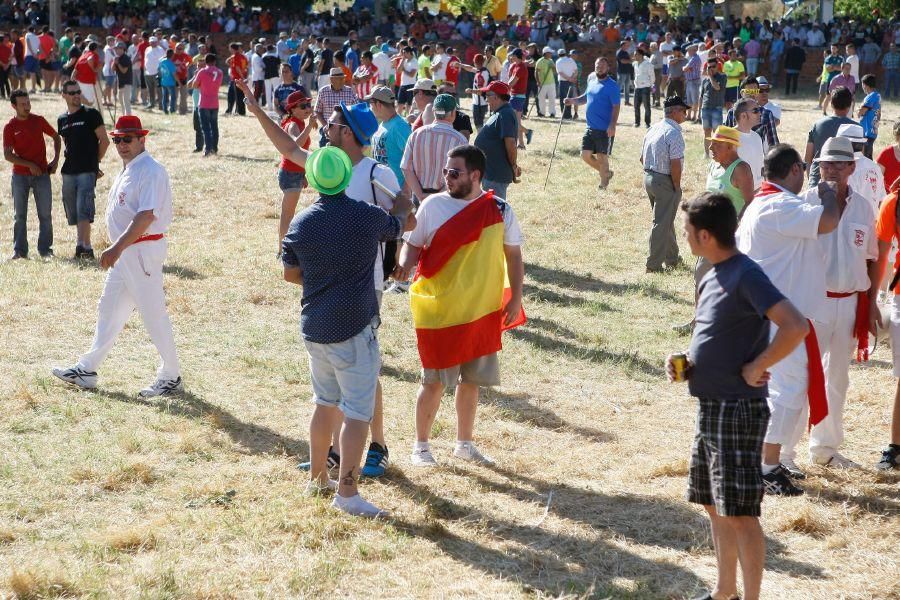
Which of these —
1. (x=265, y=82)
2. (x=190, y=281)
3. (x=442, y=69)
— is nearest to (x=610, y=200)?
(x=190, y=281)

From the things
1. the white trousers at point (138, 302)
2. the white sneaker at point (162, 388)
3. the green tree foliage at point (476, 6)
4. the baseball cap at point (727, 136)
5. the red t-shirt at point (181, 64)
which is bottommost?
the white sneaker at point (162, 388)

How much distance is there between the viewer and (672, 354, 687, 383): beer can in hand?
432 cm

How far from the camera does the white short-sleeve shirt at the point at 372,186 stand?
6.16 metres

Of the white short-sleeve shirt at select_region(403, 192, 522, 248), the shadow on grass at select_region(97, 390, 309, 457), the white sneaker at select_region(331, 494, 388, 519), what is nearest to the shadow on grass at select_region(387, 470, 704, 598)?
the white sneaker at select_region(331, 494, 388, 519)

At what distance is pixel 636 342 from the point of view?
9.23 metres

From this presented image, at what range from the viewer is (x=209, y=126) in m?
19.8

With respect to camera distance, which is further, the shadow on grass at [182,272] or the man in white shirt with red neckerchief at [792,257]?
the shadow on grass at [182,272]

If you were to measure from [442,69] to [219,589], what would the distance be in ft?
68.0

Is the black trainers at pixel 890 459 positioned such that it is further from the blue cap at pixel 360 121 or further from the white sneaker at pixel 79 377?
the white sneaker at pixel 79 377

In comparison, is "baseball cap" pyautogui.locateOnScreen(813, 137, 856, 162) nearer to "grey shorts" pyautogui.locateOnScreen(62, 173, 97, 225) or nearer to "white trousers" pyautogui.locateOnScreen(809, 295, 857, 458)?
"white trousers" pyautogui.locateOnScreen(809, 295, 857, 458)

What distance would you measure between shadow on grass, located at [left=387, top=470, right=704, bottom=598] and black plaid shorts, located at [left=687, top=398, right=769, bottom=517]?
2.48ft

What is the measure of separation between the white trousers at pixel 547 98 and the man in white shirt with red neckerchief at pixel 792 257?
63.9 ft

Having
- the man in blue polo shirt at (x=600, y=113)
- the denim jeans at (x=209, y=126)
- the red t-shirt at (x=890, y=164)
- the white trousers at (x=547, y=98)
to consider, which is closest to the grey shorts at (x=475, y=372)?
the red t-shirt at (x=890, y=164)

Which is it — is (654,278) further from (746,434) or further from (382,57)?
(382,57)
